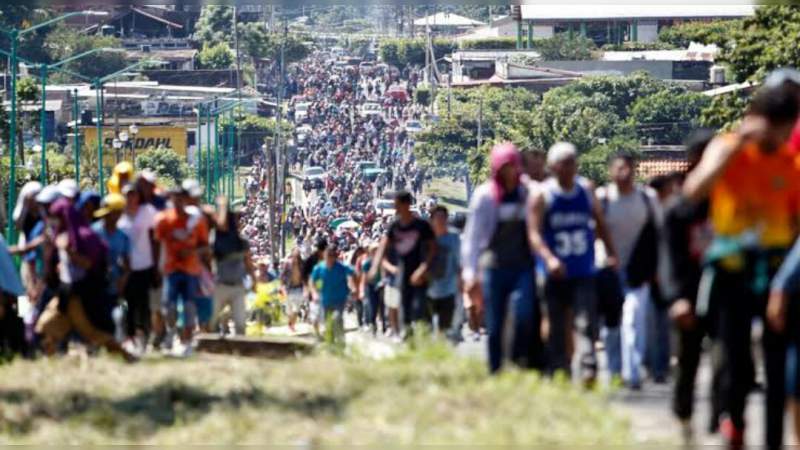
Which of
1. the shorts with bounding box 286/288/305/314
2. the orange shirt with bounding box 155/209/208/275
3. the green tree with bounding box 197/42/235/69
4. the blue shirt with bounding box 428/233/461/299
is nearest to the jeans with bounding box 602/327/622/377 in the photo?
the blue shirt with bounding box 428/233/461/299

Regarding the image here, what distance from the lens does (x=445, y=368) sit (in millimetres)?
13461

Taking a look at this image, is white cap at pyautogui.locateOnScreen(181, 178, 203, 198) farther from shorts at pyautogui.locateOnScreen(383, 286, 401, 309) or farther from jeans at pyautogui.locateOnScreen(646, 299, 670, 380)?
jeans at pyautogui.locateOnScreen(646, 299, 670, 380)

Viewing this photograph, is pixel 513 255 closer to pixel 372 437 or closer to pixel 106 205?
pixel 372 437

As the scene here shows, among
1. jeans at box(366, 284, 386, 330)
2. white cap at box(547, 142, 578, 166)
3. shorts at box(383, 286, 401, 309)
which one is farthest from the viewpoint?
jeans at box(366, 284, 386, 330)

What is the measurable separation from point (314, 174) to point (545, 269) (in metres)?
108

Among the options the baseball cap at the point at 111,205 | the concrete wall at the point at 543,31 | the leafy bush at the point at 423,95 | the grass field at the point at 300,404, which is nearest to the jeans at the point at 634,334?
the grass field at the point at 300,404

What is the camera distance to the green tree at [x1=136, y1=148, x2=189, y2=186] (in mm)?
101562

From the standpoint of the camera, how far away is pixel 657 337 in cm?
1485

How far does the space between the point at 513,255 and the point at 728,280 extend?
9.24 feet

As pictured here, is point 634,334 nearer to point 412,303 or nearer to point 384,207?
point 412,303

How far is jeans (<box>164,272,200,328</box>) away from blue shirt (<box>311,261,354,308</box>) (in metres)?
4.47

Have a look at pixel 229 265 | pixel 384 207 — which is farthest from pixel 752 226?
pixel 384 207

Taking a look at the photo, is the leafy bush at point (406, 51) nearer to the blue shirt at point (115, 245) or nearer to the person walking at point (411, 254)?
the person walking at point (411, 254)

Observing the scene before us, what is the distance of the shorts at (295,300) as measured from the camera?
1070 inches
